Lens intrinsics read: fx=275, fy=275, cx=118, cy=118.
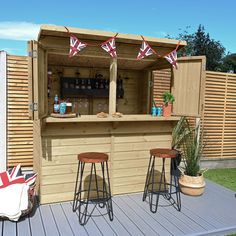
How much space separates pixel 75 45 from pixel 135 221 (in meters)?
2.19

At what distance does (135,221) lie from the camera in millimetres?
3168

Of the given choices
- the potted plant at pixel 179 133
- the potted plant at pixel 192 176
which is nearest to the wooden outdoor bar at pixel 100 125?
the potted plant at pixel 192 176

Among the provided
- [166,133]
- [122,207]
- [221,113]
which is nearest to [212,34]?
[221,113]

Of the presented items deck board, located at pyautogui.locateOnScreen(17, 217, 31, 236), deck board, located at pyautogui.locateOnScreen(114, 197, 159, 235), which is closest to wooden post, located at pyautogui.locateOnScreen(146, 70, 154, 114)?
deck board, located at pyautogui.locateOnScreen(114, 197, 159, 235)

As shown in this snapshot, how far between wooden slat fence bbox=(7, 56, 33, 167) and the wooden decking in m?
1.39

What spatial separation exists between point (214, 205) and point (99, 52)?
102 inches

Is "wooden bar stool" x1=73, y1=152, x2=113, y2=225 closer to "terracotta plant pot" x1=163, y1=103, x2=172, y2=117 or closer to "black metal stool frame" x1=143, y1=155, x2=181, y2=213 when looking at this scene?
"black metal stool frame" x1=143, y1=155, x2=181, y2=213

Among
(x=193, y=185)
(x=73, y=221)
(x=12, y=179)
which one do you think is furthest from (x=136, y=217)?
(x=12, y=179)

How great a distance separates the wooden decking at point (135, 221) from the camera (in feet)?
9.57

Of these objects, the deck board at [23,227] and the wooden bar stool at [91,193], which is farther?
the wooden bar stool at [91,193]

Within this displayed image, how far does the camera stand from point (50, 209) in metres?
3.39

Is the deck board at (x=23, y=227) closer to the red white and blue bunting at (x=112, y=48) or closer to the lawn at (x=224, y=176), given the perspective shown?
the red white and blue bunting at (x=112, y=48)

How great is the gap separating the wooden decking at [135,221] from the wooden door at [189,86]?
1.31m

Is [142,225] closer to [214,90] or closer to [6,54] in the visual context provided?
[6,54]
